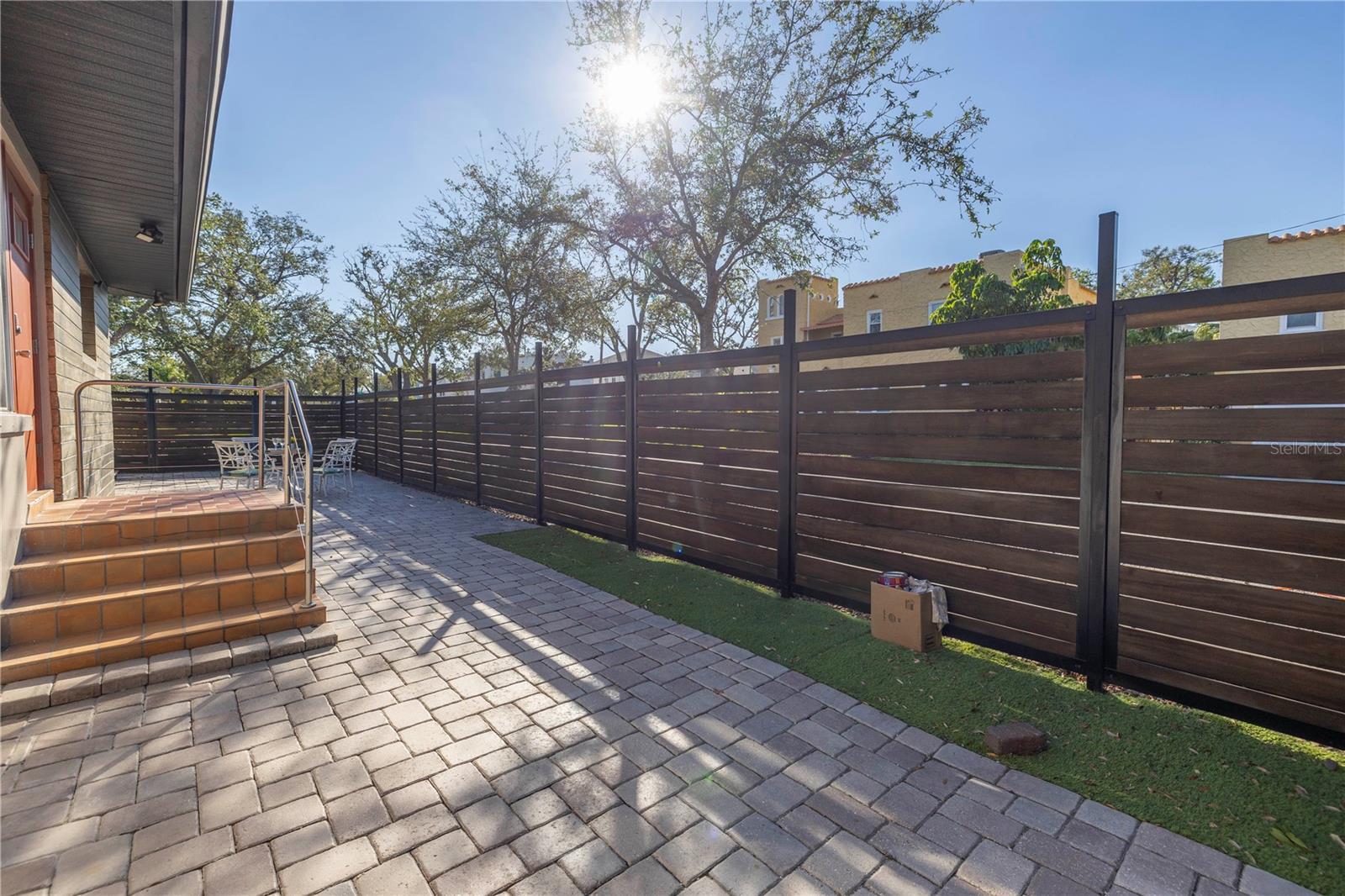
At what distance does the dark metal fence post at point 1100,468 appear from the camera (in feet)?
9.04

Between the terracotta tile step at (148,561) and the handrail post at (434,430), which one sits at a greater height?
the handrail post at (434,430)

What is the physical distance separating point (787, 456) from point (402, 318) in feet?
56.2

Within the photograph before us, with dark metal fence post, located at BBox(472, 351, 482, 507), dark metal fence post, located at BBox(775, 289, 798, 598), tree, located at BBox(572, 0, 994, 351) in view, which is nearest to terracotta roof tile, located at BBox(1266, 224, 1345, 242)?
tree, located at BBox(572, 0, 994, 351)

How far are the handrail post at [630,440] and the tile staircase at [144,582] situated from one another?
9.17 ft

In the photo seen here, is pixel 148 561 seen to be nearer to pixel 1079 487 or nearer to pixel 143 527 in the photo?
pixel 143 527

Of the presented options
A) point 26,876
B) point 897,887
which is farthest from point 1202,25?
→ point 26,876

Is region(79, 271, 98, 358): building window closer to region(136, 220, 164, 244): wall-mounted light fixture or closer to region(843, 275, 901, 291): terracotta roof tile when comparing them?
region(136, 220, 164, 244): wall-mounted light fixture

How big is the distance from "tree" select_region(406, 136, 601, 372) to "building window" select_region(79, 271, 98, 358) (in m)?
5.96

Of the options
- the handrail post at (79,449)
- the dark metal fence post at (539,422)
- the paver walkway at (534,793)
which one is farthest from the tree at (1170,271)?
the handrail post at (79,449)

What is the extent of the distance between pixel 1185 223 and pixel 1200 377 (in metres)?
12.7

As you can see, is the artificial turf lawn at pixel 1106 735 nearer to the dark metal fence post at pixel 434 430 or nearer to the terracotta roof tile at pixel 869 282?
the dark metal fence post at pixel 434 430

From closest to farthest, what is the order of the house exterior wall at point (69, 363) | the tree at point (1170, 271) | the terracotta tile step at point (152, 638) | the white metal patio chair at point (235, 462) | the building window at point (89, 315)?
1. the terracotta tile step at point (152, 638)
2. the house exterior wall at point (69, 363)
3. the building window at point (89, 315)
4. the white metal patio chair at point (235, 462)
5. the tree at point (1170, 271)

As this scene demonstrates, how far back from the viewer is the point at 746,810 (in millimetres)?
2025

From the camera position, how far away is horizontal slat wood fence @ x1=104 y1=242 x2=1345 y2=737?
7.64ft
